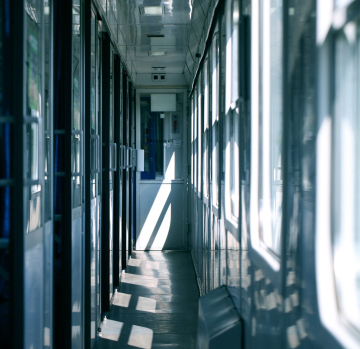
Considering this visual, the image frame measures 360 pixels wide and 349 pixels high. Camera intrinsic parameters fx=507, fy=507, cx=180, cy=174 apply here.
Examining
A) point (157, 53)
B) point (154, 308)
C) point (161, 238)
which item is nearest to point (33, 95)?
point (154, 308)

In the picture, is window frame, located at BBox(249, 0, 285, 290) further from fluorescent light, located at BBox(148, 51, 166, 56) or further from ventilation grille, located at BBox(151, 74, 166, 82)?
ventilation grille, located at BBox(151, 74, 166, 82)

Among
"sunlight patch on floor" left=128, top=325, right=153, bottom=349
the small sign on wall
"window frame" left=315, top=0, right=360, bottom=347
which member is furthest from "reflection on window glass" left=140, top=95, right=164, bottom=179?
"window frame" left=315, top=0, right=360, bottom=347

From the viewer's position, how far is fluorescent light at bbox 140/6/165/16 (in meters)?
5.32

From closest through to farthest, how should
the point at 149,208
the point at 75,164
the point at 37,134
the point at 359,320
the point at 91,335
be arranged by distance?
the point at 359,320, the point at 37,134, the point at 75,164, the point at 91,335, the point at 149,208

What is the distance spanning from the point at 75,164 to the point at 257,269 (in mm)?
1751

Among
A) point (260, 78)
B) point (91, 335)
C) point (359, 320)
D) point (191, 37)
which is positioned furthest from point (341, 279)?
point (191, 37)

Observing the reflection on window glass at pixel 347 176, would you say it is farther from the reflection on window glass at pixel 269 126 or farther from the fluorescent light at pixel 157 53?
the fluorescent light at pixel 157 53

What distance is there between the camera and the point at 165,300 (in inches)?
239

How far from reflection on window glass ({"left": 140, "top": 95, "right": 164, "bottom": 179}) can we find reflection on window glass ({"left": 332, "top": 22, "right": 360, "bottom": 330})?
852 centimetres

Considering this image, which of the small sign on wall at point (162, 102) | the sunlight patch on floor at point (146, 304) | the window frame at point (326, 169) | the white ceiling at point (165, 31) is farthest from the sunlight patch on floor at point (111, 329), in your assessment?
the small sign on wall at point (162, 102)

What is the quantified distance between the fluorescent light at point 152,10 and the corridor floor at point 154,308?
128 inches

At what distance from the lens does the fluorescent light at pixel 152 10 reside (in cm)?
532

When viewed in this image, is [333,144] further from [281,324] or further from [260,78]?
[260,78]

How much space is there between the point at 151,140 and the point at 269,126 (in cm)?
749
